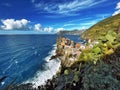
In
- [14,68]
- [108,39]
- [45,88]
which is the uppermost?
[108,39]

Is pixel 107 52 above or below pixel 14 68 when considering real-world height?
above

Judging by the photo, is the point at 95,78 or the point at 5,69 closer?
the point at 95,78

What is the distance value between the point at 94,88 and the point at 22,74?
36.1m

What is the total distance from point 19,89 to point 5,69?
41.9 metres

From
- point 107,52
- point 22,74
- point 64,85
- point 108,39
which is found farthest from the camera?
point 22,74

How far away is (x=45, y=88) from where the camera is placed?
27.7 ft

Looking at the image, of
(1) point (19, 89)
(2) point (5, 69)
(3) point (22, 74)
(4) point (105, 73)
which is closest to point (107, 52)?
(4) point (105, 73)

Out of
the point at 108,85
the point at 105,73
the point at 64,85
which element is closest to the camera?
the point at 108,85

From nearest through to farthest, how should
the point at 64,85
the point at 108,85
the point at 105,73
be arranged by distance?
the point at 108,85 → the point at 105,73 → the point at 64,85

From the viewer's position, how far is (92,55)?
1137 centimetres

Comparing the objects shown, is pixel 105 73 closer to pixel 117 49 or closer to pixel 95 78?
pixel 95 78

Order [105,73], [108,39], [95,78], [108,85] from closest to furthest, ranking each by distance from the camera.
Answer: [108,85] → [95,78] → [105,73] → [108,39]

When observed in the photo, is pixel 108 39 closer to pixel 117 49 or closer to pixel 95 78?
pixel 117 49

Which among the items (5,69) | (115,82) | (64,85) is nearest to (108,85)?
(115,82)
